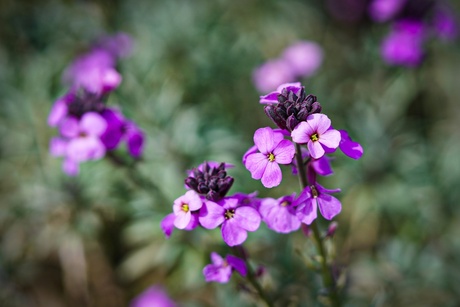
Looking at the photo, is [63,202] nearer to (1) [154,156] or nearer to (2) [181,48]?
(1) [154,156]

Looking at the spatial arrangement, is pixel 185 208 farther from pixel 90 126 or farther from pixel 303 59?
pixel 303 59

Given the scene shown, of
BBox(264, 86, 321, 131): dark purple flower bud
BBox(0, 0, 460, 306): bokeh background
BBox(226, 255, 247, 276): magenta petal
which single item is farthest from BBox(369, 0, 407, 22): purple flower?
BBox(226, 255, 247, 276): magenta petal

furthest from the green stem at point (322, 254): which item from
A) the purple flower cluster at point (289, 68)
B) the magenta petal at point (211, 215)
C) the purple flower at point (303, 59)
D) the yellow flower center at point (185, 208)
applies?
the purple flower at point (303, 59)

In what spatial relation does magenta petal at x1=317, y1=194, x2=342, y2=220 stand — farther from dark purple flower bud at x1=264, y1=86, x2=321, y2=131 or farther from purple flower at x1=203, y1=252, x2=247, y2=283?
purple flower at x1=203, y1=252, x2=247, y2=283

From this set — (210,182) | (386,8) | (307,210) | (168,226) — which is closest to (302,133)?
(307,210)

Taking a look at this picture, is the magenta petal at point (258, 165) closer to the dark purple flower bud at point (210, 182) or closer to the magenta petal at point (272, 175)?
the magenta petal at point (272, 175)
